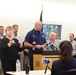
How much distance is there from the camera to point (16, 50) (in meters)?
3.86

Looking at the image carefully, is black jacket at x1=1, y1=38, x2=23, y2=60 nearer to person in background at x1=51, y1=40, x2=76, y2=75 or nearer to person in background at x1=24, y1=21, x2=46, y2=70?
person in background at x1=24, y1=21, x2=46, y2=70

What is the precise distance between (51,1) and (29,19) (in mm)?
1167

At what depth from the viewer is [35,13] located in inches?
282

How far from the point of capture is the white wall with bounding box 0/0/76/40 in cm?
664

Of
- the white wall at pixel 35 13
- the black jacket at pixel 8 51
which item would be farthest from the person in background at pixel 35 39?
the white wall at pixel 35 13

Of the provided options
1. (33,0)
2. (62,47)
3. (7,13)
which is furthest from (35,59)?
(33,0)

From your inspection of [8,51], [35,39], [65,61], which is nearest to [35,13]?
[35,39]

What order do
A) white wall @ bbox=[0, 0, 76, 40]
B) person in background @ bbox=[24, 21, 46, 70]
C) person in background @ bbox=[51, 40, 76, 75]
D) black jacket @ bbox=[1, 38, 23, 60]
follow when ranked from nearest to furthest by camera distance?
1. person in background @ bbox=[51, 40, 76, 75]
2. black jacket @ bbox=[1, 38, 23, 60]
3. person in background @ bbox=[24, 21, 46, 70]
4. white wall @ bbox=[0, 0, 76, 40]

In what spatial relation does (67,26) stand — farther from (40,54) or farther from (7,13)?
(40,54)

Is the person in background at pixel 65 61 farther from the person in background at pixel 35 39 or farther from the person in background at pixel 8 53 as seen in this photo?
the person in background at pixel 35 39

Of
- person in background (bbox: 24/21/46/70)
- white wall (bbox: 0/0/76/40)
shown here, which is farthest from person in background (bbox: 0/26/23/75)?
white wall (bbox: 0/0/76/40)

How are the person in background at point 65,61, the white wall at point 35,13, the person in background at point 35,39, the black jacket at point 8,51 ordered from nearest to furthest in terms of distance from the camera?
the person in background at point 65,61 < the black jacket at point 8,51 < the person in background at point 35,39 < the white wall at point 35,13

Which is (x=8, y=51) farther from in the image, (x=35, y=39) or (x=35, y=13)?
(x=35, y=13)

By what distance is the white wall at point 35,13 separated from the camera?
6.64 meters
